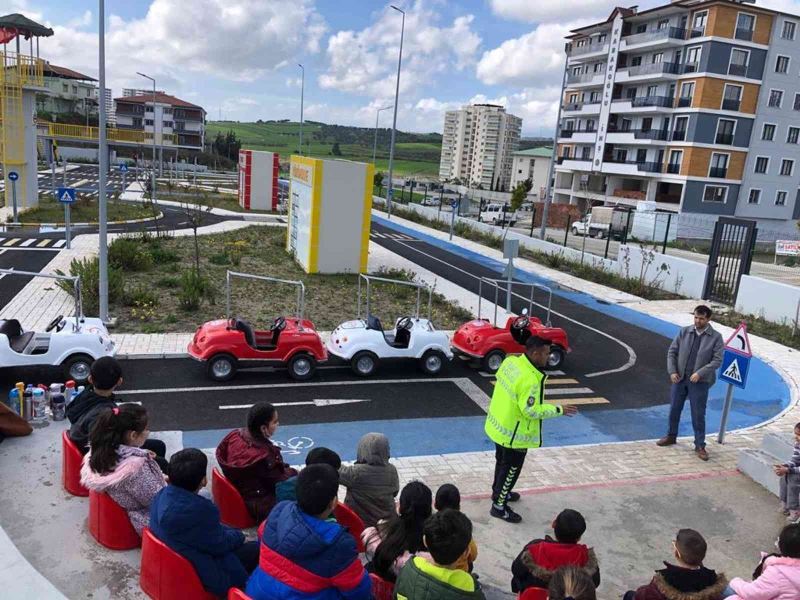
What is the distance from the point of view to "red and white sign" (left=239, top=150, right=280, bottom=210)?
36.6 metres

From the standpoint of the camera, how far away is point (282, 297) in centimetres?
1552

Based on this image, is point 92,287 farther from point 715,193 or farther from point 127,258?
point 715,193

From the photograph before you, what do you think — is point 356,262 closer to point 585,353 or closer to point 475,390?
point 585,353

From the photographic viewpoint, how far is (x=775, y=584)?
4.09m

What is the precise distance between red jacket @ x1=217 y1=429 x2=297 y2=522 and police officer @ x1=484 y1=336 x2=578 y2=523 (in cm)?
203

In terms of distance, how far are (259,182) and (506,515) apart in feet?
110

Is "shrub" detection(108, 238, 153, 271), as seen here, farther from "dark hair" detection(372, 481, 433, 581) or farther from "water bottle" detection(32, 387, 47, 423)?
"dark hair" detection(372, 481, 433, 581)

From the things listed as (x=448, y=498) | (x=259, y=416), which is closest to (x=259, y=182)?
(x=259, y=416)

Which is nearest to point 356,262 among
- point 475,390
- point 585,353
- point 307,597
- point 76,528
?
point 585,353

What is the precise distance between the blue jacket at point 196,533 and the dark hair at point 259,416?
98 cm

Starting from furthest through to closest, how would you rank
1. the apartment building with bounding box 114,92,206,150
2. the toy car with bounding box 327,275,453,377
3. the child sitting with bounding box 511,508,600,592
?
the apartment building with bounding box 114,92,206,150, the toy car with bounding box 327,275,453,377, the child sitting with bounding box 511,508,600,592

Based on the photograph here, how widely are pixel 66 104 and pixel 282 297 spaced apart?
3449 inches

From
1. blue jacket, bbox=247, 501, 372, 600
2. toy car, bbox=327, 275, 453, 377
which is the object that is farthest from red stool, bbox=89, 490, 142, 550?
toy car, bbox=327, 275, 453, 377

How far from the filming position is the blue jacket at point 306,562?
11.4ft
